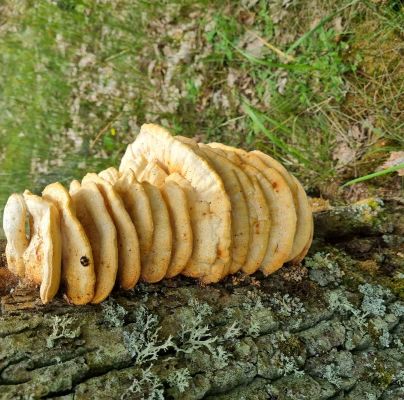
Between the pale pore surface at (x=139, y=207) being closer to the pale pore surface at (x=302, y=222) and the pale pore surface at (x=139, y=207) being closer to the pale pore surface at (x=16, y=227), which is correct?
the pale pore surface at (x=16, y=227)

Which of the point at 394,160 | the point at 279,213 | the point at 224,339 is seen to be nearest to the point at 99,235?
the point at 224,339

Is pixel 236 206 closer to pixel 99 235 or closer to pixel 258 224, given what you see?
pixel 258 224

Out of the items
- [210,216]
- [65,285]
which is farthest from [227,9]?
[65,285]

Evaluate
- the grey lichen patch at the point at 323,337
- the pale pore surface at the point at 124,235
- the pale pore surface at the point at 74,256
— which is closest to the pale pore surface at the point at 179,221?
the pale pore surface at the point at 124,235

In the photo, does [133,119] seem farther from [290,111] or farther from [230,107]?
[290,111]

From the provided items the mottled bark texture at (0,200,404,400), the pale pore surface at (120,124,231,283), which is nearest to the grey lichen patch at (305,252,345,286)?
the mottled bark texture at (0,200,404,400)

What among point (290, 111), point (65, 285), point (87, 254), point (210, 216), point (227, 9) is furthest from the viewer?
point (227, 9)
